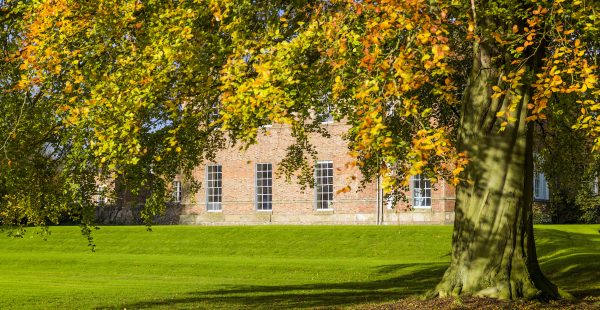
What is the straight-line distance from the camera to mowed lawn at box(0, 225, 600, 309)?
19953 mm

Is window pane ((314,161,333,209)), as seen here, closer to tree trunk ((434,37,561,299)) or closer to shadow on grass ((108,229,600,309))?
shadow on grass ((108,229,600,309))

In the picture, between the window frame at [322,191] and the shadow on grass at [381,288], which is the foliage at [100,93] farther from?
the window frame at [322,191]

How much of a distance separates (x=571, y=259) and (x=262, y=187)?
74.5ft

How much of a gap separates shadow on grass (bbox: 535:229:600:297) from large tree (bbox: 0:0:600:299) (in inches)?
160

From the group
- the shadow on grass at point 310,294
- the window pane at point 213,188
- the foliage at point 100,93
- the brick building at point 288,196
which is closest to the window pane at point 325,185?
the brick building at point 288,196

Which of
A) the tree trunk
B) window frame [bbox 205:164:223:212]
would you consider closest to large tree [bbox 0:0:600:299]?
the tree trunk

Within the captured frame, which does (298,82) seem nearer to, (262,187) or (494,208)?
(494,208)

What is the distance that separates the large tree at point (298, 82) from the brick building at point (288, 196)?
23457 millimetres

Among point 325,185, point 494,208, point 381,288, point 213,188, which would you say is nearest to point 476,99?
point 494,208

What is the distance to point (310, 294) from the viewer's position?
67.9 feet

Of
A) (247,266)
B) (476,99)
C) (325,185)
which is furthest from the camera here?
(325,185)

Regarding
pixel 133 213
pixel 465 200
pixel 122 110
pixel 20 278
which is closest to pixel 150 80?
pixel 122 110

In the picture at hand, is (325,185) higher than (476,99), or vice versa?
(476,99)

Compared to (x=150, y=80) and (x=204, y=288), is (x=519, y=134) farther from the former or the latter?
(x=204, y=288)
